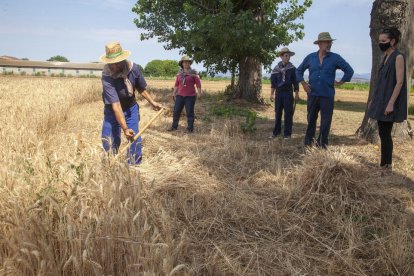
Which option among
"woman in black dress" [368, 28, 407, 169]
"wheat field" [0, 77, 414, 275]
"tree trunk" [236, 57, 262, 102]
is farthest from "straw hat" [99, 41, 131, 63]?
"tree trunk" [236, 57, 262, 102]

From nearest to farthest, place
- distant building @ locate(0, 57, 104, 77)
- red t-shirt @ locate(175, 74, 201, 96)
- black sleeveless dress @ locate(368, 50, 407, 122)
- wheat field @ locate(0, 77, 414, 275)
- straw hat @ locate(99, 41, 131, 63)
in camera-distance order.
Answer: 1. wheat field @ locate(0, 77, 414, 275)
2. straw hat @ locate(99, 41, 131, 63)
3. black sleeveless dress @ locate(368, 50, 407, 122)
4. red t-shirt @ locate(175, 74, 201, 96)
5. distant building @ locate(0, 57, 104, 77)

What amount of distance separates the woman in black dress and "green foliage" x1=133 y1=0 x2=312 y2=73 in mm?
6903

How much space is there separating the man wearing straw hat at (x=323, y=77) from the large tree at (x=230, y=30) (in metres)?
5.69

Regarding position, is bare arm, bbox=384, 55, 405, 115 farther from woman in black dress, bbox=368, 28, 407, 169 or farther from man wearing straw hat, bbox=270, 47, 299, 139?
man wearing straw hat, bbox=270, 47, 299, 139

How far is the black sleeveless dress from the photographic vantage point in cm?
468

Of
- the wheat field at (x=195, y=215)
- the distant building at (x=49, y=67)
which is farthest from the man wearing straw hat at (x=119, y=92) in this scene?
the distant building at (x=49, y=67)

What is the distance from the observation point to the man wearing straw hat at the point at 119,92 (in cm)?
412

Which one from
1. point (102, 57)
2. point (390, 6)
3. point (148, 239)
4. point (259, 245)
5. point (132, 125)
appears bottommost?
point (259, 245)

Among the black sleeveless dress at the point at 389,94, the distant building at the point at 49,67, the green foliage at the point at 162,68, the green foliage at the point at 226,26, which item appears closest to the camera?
the black sleeveless dress at the point at 389,94

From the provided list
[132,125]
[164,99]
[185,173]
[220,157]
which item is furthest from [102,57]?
[164,99]

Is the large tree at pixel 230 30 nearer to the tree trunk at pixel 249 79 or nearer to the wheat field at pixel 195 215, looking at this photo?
the tree trunk at pixel 249 79

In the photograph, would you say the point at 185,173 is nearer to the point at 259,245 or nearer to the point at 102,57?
the point at 259,245

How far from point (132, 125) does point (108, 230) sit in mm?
2627

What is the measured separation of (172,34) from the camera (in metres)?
15.9
